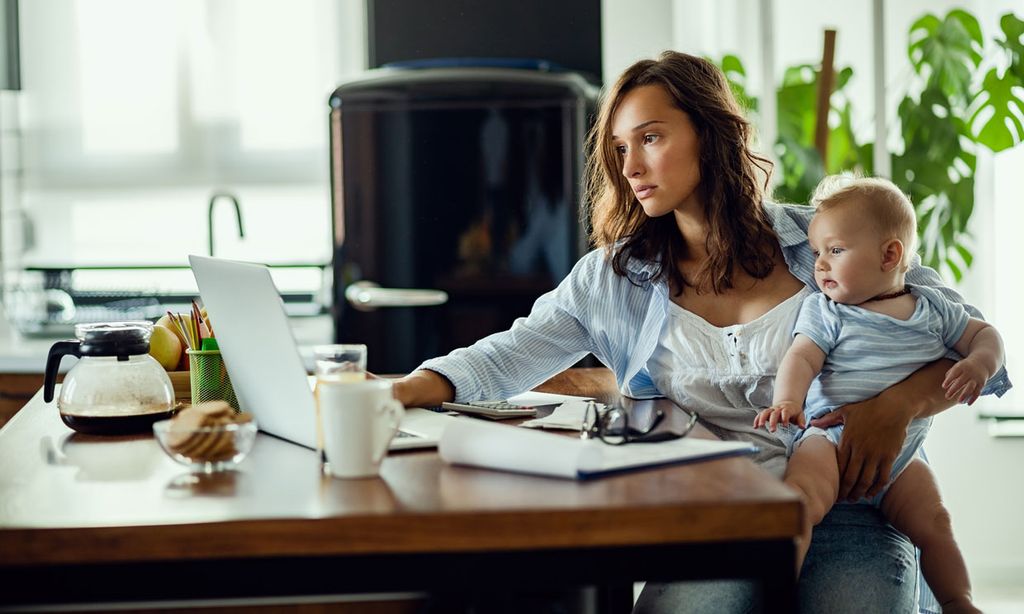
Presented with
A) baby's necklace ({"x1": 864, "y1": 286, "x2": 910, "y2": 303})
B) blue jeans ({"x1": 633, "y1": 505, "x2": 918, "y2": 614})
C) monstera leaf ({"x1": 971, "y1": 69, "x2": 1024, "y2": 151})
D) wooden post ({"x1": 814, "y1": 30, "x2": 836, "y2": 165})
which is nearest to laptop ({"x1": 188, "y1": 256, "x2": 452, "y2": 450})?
blue jeans ({"x1": 633, "y1": 505, "x2": 918, "y2": 614})

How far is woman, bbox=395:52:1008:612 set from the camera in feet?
5.39

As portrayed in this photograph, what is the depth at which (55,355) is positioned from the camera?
1536mm

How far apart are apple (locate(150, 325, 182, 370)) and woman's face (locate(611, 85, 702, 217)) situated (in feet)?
2.51

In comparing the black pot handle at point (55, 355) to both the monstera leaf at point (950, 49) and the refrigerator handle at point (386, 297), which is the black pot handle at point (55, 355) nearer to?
the refrigerator handle at point (386, 297)

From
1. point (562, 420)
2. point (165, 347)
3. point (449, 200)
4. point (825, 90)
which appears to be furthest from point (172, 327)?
point (825, 90)

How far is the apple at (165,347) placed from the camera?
171 cm

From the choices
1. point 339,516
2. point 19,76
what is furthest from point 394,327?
point 339,516

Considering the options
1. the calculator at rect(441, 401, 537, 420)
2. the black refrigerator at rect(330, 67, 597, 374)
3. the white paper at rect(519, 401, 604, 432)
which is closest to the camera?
Result: the white paper at rect(519, 401, 604, 432)

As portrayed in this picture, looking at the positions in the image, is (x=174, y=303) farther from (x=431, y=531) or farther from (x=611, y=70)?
(x=431, y=531)

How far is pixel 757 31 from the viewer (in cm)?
373

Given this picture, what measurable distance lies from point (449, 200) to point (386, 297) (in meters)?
0.30

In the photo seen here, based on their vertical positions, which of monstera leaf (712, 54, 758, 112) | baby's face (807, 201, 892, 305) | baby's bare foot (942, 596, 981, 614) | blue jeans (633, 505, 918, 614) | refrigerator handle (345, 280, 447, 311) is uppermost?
monstera leaf (712, 54, 758, 112)

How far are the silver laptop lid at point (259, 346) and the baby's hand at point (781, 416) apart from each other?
1.96 feet

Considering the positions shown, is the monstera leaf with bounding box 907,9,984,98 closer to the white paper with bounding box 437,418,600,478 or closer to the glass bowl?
the white paper with bounding box 437,418,600,478
